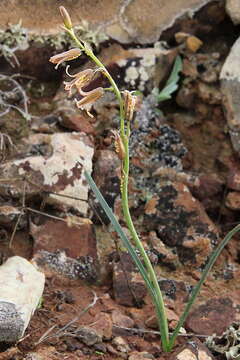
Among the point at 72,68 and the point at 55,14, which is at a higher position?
the point at 55,14

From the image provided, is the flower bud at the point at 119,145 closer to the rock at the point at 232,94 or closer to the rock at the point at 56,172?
the rock at the point at 56,172

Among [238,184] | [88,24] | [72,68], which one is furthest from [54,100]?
[238,184]

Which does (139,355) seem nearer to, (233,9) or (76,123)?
(76,123)

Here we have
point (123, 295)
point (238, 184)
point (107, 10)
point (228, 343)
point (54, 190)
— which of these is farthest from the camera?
point (107, 10)

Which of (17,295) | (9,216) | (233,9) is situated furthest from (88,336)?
(233,9)

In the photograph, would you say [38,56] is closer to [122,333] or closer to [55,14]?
[55,14]

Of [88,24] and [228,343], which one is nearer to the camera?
[228,343]

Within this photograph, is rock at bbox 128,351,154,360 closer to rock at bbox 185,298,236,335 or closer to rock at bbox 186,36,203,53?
rock at bbox 185,298,236,335
